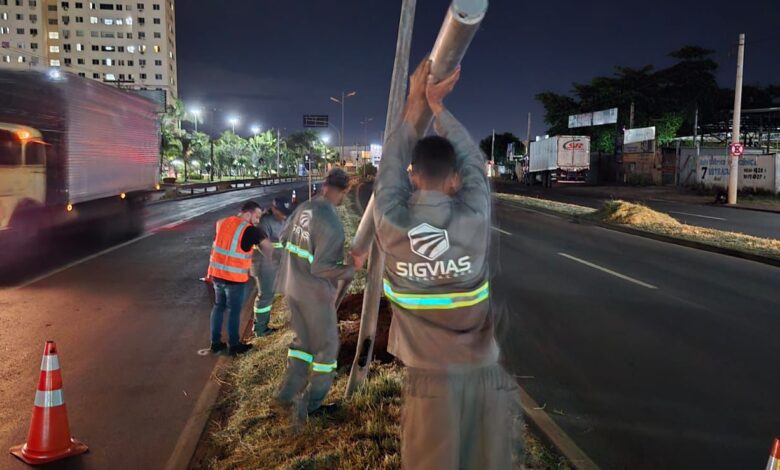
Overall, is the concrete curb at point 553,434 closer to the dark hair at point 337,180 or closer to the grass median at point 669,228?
the dark hair at point 337,180

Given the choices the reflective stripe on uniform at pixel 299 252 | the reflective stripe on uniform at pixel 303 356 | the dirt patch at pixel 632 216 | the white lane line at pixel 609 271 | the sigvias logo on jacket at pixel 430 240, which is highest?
Result: the sigvias logo on jacket at pixel 430 240

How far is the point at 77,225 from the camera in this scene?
57.1ft

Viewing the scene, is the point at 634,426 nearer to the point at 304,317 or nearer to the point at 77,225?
the point at 304,317

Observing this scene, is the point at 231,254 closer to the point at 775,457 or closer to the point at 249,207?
the point at 249,207

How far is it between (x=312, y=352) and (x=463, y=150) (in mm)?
2342

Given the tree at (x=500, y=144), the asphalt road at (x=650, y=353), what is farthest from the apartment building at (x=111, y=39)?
the asphalt road at (x=650, y=353)

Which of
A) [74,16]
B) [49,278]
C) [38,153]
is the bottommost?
[49,278]

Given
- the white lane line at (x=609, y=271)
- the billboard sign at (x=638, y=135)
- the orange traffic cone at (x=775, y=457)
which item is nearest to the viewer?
the orange traffic cone at (x=775, y=457)

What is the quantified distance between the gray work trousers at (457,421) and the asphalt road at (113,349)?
102 inches

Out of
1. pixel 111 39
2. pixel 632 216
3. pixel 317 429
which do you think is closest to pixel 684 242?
pixel 632 216

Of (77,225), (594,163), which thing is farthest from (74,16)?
(77,225)

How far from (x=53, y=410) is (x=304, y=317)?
1.83 metres

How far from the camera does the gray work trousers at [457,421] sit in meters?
2.55

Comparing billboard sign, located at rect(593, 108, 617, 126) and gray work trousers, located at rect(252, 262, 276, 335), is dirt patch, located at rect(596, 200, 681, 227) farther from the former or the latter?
billboard sign, located at rect(593, 108, 617, 126)
